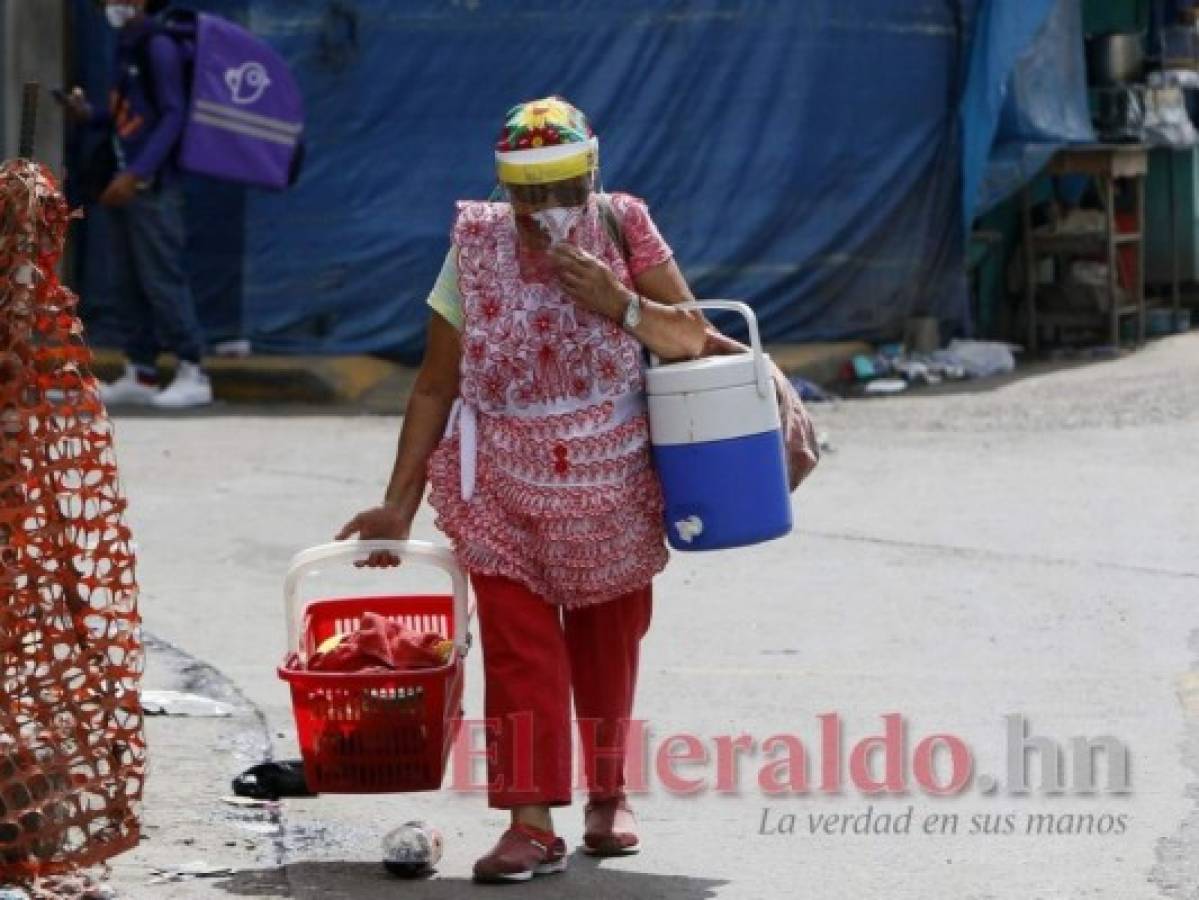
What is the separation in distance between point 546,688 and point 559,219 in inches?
37.4

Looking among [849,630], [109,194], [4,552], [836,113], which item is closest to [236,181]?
[109,194]

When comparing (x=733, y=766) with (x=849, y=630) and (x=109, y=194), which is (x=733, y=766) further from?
(x=109, y=194)

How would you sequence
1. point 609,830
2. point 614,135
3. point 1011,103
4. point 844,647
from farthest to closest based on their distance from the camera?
point 1011,103, point 614,135, point 844,647, point 609,830

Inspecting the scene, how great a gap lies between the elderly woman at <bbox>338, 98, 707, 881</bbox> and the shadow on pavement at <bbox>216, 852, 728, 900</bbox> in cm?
7

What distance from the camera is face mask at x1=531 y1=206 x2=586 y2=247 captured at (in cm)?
522

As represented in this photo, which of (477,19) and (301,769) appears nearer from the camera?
(301,769)

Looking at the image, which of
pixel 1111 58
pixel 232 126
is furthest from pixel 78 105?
pixel 1111 58

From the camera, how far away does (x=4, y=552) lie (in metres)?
4.89

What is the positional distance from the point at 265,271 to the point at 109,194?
Result: 136cm

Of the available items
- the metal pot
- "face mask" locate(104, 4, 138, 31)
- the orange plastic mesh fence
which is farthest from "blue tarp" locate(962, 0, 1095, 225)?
the orange plastic mesh fence

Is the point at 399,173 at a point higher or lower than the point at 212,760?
higher

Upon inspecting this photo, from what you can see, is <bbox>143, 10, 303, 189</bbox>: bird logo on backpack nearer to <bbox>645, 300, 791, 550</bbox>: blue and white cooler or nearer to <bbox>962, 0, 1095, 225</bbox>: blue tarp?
<bbox>962, 0, 1095, 225</bbox>: blue tarp

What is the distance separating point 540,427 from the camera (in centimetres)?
529

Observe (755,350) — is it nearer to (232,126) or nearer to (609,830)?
(609,830)
